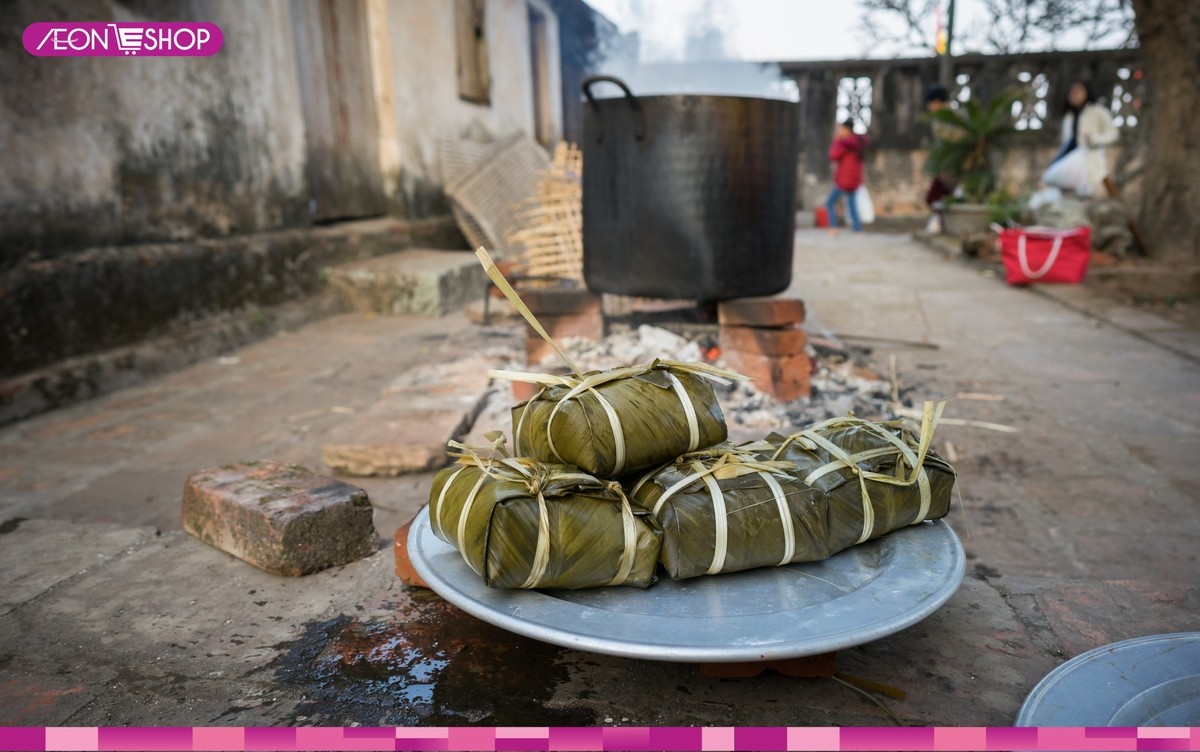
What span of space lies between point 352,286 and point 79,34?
276 centimetres

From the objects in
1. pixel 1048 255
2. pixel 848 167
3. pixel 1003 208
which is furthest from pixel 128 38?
pixel 848 167

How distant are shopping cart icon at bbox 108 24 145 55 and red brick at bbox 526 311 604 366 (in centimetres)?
283

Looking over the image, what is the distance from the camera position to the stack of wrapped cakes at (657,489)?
1.36m

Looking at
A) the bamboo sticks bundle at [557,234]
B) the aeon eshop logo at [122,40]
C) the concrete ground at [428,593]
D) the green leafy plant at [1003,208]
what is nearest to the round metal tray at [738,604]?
the concrete ground at [428,593]

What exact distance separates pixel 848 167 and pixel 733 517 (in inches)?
497

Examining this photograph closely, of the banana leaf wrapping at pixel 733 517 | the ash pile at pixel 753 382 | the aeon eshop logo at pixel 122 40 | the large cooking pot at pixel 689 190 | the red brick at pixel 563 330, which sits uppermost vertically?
the aeon eshop logo at pixel 122 40

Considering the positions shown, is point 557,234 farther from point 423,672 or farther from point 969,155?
point 969,155

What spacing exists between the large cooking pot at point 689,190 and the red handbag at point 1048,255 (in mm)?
4704

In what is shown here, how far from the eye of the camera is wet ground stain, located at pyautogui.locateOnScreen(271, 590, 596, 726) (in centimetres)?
135

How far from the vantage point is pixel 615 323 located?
13.9 feet

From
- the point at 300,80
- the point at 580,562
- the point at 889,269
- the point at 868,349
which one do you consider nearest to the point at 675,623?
the point at 580,562

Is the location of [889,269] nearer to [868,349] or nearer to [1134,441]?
[868,349]

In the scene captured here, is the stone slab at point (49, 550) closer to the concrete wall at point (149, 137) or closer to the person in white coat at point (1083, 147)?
the concrete wall at point (149, 137)

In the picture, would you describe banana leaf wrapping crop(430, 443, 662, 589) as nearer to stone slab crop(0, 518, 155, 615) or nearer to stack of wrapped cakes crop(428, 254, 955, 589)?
stack of wrapped cakes crop(428, 254, 955, 589)
